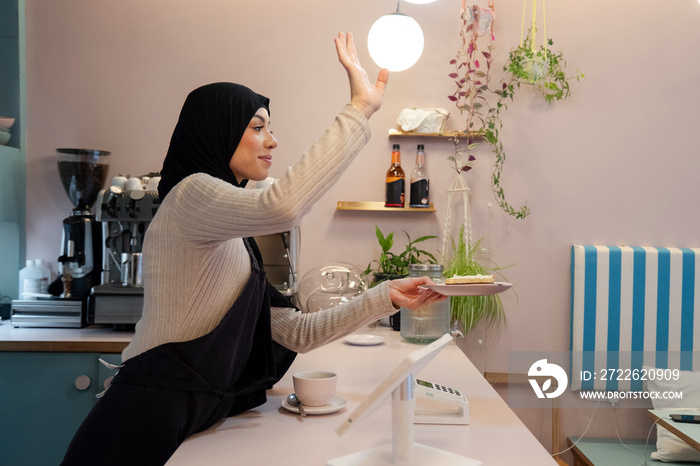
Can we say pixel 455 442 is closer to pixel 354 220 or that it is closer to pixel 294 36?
pixel 354 220

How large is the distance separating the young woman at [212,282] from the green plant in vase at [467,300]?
1358 millimetres

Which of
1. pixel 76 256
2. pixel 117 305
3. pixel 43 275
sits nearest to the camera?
pixel 117 305

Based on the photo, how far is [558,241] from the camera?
3.20 m

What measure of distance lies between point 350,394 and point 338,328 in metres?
0.19

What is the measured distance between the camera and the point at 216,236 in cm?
127

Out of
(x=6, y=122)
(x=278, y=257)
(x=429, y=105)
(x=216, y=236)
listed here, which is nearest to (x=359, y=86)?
(x=216, y=236)

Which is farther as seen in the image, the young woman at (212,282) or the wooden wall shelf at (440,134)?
the wooden wall shelf at (440,134)

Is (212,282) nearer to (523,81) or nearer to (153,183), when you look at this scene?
(153,183)

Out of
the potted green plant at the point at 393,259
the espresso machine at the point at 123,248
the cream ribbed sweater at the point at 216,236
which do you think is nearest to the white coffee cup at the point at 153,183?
the espresso machine at the point at 123,248

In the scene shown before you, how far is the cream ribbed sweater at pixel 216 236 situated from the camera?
3.92ft

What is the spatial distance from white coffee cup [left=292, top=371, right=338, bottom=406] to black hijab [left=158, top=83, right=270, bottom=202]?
529mm

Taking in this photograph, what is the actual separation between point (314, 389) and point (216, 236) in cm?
48

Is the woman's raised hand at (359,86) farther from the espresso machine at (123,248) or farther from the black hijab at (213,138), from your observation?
the espresso machine at (123,248)

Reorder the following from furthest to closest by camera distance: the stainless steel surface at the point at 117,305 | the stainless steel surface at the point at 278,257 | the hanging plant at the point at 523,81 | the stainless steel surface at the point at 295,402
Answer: the hanging plant at the point at 523,81 → the stainless steel surface at the point at 278,257 → the stainless steel surface at the point at 117,305 → the stainless steel surface at the point at 295,402
